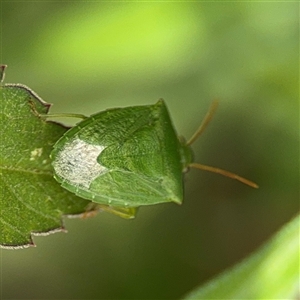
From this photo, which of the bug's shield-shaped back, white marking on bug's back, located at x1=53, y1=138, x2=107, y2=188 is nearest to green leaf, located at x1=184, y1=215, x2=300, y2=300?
the bug's shield-shaped back

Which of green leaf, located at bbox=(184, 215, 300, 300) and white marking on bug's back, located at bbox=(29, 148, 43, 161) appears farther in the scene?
green leaf, located at bbox=(184, 215, 300, 300)

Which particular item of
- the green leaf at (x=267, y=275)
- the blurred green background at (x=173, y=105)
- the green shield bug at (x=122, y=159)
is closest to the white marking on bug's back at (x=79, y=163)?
the green shield bug at (x=122, y=159)

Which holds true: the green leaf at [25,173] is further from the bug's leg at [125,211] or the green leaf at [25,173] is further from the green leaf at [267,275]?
the green leaf at [267,275]

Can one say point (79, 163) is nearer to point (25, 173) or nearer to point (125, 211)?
point (25, 173)

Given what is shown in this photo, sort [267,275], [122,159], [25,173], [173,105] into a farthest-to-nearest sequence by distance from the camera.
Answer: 1. [173,105]
2. [267,275]
3. [122,159]
4. [25,173]

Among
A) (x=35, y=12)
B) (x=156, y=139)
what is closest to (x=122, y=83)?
(x=35, y=12)

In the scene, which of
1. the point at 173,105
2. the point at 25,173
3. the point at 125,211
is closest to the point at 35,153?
the point at 25,173

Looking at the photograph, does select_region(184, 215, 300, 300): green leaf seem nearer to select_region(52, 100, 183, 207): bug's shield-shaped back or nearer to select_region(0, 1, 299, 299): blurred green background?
select_region(52, 100, 183, 207): bug's shield-shaped back
